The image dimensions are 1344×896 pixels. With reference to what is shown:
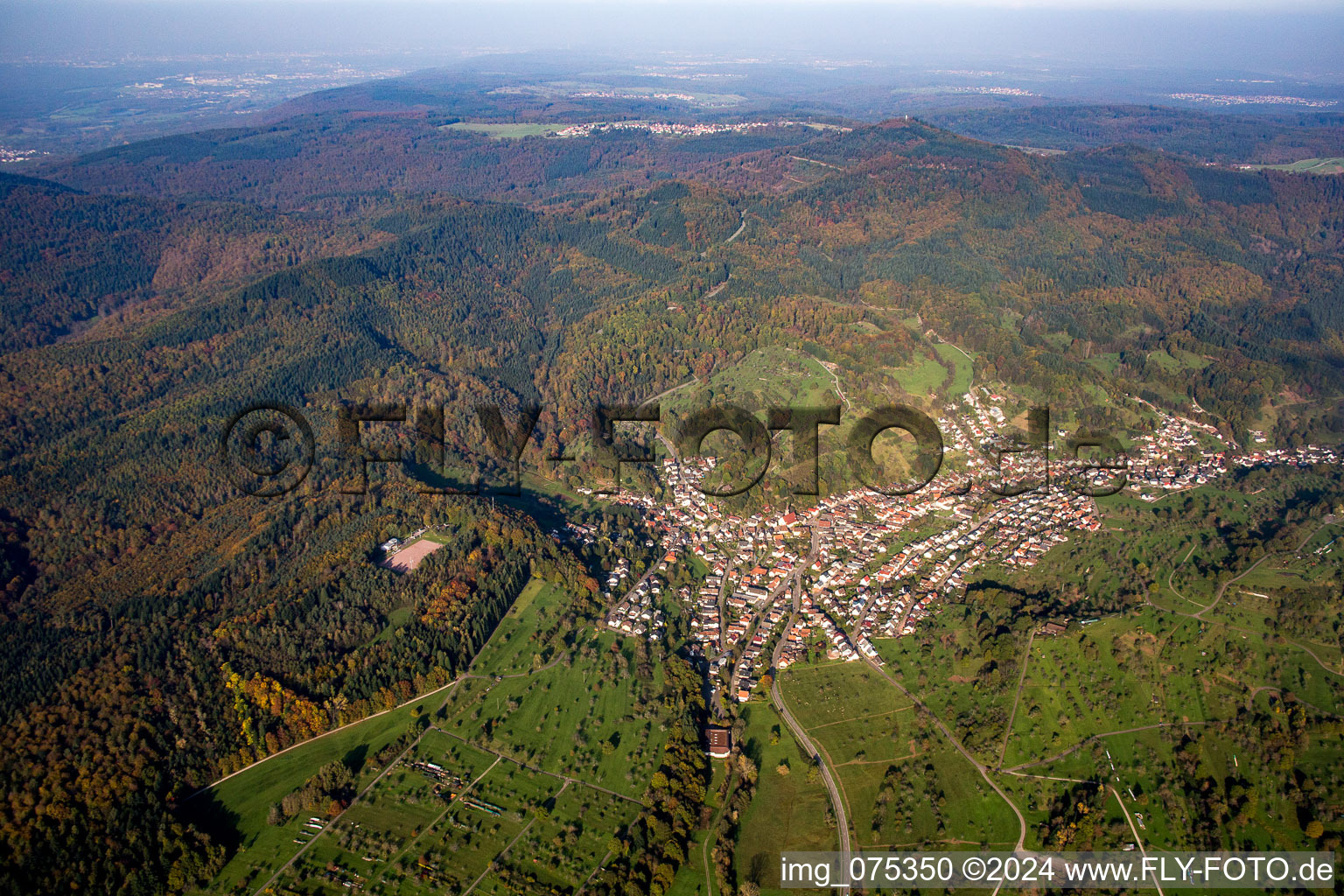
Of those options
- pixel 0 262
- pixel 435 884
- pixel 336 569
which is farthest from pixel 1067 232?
pixel 0 262

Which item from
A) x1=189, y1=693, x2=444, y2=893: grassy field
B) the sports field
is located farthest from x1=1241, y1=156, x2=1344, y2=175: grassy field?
x1=189, y1=693, x2=444, y2=893: grassy field

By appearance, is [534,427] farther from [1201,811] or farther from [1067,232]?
[1067,232]

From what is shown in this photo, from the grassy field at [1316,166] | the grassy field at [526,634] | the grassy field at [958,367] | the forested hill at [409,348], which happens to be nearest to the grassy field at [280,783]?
the forested hill at [409,348]

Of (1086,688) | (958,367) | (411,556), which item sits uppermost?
(958,367)

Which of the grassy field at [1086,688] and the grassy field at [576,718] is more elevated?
the grassy field at [1086,688]

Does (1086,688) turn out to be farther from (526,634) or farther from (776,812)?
(526,634)

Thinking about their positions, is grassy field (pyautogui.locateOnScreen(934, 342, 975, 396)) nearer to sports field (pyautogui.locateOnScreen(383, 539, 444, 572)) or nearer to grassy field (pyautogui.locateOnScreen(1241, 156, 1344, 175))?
sports field (pyautogui.locateOnScreen(383, 539, 444, 572))

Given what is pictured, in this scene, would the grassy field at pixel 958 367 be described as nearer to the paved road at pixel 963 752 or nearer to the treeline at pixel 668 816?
the paved road at pixel 963 752

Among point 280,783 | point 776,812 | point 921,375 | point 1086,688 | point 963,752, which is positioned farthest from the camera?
point 921,375

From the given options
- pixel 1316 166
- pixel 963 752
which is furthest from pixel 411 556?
pixel 1316 166
